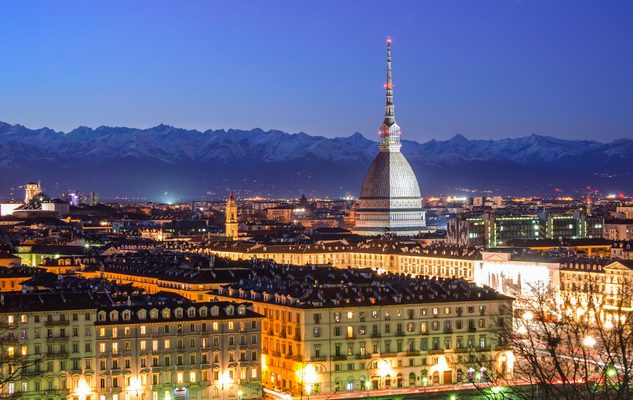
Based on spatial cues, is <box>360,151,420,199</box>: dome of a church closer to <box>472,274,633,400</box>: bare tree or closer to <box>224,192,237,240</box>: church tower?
<box>224,192,237,240</box>: church tower

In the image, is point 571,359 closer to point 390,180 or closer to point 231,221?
point 231,221

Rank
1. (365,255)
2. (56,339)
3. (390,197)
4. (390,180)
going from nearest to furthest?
(56,339), (365,255), (390,197), (390,180)

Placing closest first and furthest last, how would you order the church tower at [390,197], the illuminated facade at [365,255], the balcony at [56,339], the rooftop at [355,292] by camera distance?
the balcony at [56,339] < the rooftop at [355,292] < the illuminated facade at [365,255] < the church tower at [390,197]

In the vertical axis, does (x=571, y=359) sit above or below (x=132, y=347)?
above

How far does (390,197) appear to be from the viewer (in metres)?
196

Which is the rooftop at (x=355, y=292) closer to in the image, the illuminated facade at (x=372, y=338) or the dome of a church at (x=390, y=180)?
the illuminated facade at (x=372, y=338)

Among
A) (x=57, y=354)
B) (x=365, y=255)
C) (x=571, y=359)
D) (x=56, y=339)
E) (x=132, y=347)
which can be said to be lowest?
(x=57, y=354)

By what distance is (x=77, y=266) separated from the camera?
115500mm

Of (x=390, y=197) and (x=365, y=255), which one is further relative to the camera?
(x=390, y=197)

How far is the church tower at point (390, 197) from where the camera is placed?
196m

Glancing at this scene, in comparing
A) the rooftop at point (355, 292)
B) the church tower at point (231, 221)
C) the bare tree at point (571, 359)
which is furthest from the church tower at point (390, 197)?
the rooftop at point (355, 292)

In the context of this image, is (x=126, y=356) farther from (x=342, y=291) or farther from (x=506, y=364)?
(x=506, y=364)

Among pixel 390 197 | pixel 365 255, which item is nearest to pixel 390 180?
pixel 390 197

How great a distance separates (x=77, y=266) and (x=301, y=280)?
97.1 feet
